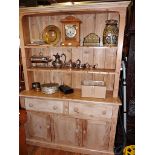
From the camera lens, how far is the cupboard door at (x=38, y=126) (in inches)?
81.4

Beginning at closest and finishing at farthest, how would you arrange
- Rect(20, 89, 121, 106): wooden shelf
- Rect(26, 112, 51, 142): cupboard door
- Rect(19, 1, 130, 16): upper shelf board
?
1. Rect(19, 1, 130, 16): upper shelf board
2. Rect(20, 89, 121, 106): wooden shelf
3. Rect(26, 112, 51, 142): cupboard door

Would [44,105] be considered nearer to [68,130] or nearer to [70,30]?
[68,130]

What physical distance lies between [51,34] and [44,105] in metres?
1.02

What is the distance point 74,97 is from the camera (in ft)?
6.42

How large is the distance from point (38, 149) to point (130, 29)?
2.08m

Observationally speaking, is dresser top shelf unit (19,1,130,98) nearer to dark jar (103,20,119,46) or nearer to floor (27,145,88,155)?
dark jar (103,20,119,46)

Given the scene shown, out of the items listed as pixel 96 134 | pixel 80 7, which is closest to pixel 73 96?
pixel 96 134

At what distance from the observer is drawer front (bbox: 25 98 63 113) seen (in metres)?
1.98

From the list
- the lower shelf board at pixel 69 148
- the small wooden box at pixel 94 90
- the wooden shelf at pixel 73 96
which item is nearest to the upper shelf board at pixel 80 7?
the small wooden box at pixel 94 90

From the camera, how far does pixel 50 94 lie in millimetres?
2068

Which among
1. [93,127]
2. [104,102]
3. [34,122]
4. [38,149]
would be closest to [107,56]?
[104,102]

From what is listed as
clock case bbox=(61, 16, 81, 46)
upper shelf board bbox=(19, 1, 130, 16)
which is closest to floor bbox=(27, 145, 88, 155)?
clock case bbox=(61, 16, 81, 46)

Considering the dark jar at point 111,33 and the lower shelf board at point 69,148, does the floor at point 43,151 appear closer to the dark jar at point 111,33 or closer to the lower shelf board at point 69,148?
the lower shelf board at point 69,148
